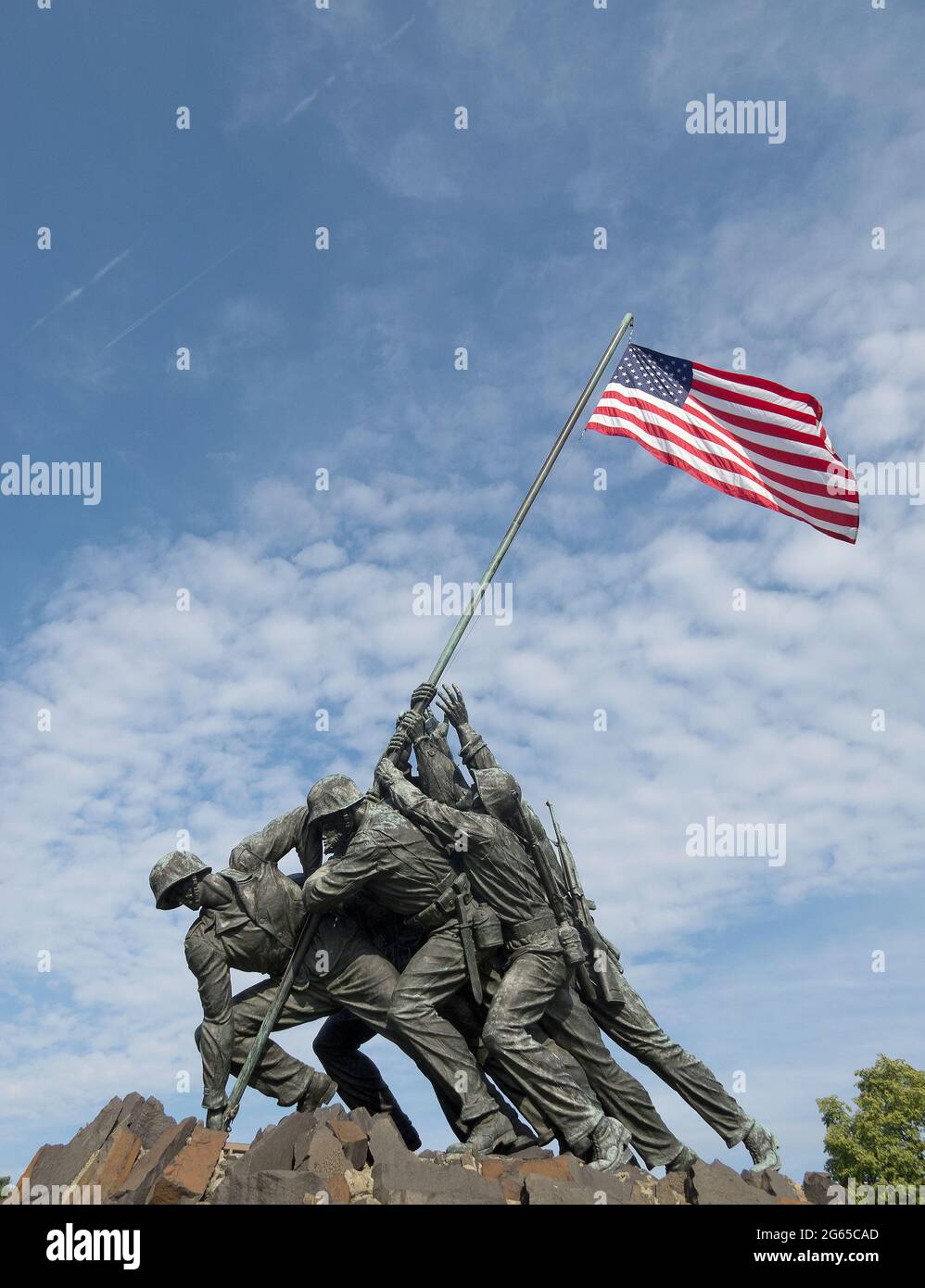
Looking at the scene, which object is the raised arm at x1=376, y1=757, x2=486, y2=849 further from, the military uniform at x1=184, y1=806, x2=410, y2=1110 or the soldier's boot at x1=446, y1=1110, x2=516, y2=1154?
the soldier's boot at x1=446, y1=1110, x2=516, y2=1154

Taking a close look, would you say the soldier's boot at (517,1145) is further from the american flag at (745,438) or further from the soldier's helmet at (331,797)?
the american flag at (745,438)

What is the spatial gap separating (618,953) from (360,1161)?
10.6 ft

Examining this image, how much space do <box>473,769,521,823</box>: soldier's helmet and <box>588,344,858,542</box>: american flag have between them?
3673mm

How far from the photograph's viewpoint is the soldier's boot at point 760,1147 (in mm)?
8875

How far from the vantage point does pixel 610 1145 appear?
8148 mm

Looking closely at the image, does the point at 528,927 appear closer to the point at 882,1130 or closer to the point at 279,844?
the point at 279,844

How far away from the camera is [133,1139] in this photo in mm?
7723

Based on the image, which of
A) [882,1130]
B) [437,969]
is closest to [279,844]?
[437,969]

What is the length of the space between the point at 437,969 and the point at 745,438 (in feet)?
19.7

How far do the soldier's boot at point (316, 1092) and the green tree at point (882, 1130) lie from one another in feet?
47.8

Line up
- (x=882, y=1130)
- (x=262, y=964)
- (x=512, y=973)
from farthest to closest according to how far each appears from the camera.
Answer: (x=882, y=1130) → (x=262, y=964) → (x=512, y=973)
